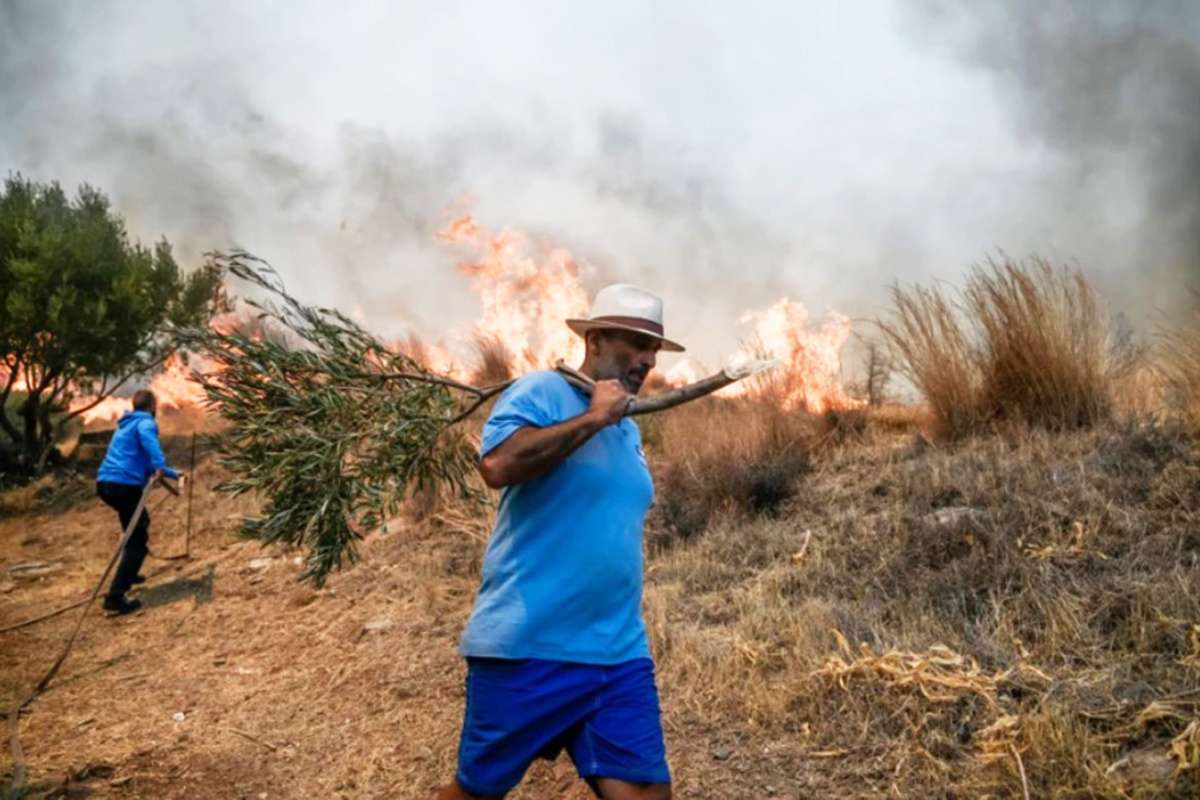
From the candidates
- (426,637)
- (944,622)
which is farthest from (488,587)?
(426,637)

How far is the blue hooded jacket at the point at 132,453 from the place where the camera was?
8.99m

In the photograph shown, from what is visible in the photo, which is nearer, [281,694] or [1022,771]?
[1022,771]

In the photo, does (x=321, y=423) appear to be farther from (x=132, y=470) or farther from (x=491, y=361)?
(x=491, y=361)

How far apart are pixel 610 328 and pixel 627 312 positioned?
85mm

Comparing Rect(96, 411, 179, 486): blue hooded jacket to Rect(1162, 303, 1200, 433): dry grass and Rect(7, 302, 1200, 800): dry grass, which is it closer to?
Rect(7, 302, 1200, 800): dry grass

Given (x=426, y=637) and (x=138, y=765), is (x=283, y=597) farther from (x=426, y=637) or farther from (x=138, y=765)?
(x=138, y=765)

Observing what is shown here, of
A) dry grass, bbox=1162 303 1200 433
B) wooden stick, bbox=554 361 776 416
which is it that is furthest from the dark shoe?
dry grass, bbox=1162 303 1200 433

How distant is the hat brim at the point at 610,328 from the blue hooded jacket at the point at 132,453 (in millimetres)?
7515

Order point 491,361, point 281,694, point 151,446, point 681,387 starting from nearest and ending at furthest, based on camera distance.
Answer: point 681,387 → point 281,694 → point 151,446 → point 491,361

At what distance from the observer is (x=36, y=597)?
9883mm

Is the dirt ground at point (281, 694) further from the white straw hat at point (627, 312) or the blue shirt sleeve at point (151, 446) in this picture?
the white straw hat at point (627, 312)

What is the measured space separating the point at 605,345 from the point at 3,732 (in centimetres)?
519

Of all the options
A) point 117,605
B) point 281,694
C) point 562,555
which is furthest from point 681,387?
point 117,605

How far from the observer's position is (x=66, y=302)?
1622 cm
